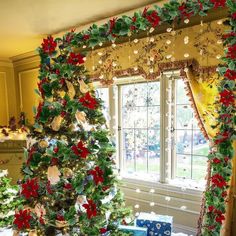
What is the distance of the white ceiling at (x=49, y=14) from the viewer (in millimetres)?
2352

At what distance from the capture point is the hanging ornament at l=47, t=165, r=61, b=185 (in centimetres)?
180

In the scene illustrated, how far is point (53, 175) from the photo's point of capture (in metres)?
1.81

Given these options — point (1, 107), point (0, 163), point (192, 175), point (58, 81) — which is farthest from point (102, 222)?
point (1, 107)

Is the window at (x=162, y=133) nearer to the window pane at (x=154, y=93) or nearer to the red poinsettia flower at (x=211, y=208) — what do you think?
the window pane at (x=154, y=93)

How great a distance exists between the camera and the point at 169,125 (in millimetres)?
2939

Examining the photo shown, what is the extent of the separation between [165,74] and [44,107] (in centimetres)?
159

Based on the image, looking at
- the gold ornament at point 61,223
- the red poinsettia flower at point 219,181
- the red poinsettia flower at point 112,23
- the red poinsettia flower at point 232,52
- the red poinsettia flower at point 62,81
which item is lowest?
the gold ornament at point 61,223

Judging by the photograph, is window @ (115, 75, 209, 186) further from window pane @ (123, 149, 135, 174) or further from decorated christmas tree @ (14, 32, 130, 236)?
decorated christmas tree @ (14, 32, 130, 236)

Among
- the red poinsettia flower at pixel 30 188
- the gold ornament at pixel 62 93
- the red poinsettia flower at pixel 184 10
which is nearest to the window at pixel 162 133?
the red poinsettia flower at pixel 184 10

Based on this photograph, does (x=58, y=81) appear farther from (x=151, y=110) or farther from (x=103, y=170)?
(x=151, y=110)

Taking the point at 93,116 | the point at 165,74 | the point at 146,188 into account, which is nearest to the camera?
the point at 93,116

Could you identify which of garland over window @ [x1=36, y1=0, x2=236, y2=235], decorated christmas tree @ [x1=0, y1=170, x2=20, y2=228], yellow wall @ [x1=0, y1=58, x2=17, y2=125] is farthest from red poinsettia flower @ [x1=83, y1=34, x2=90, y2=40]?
yellow wall @ [x1=0, y1=58, x2=17, y2=125]

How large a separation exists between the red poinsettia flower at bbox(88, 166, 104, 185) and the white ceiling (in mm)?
1592

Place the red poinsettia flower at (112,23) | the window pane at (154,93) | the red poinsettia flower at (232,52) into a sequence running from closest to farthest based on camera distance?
1. the red poinsettia flower at (232,52)
2. the red poinsettia flower at (112,23)
3. the window pane at (154,93)
